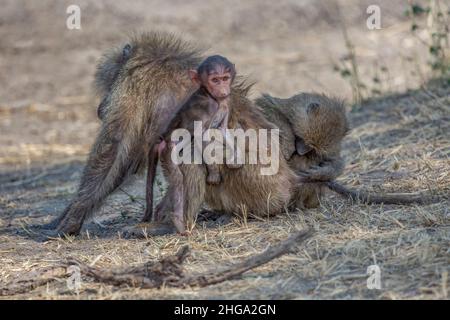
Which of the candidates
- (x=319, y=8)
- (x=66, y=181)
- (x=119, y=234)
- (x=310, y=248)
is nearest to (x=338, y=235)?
(x=310, y=248)

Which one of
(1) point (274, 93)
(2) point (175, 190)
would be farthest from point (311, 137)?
(1) point (274, 93)

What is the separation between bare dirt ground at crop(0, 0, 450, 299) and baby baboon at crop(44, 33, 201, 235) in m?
0.19

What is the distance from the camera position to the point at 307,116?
5957 mm

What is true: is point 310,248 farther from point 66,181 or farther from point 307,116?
point 66,181

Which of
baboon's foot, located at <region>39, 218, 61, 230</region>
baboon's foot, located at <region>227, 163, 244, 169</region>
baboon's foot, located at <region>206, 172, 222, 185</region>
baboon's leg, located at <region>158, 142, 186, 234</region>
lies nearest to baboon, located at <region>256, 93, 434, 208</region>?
baboon's foot, located at <region>227, 163, 244, 169</region>

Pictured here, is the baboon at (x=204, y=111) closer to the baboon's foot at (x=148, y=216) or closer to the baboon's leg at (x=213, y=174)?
the baboon's leg at (x=213, y=174)

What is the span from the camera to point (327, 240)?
518cm

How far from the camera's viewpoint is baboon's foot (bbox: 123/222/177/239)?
5797 mm

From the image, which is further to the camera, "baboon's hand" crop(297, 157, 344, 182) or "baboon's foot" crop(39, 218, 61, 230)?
"baboon's foot" crop(39, 218, 61, 230)

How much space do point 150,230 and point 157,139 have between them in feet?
1.85

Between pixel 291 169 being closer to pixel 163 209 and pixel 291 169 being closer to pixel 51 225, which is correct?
pixel 163 209

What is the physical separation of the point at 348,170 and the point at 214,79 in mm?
2018

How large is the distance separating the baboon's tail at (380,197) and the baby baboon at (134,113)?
1.17 metres

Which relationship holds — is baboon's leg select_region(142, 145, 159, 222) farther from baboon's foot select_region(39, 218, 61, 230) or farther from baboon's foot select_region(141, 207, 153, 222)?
baboon's foot select_region(39, 218, 61, 230)
